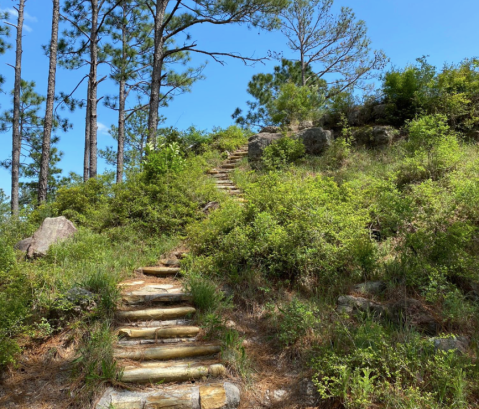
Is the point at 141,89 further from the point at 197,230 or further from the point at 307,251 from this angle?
the point at 307,251

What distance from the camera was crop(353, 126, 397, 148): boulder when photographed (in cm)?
830

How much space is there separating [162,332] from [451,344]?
9.02ft

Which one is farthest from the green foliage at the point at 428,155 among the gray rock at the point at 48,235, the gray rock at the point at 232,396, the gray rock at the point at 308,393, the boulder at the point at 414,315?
the gray rock at the point at 48,235

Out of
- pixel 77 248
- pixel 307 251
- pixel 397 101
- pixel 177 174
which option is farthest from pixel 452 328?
pixel 397 101

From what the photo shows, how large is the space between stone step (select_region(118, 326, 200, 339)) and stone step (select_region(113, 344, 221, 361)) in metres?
0.19

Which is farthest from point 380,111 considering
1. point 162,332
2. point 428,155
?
point 162,332

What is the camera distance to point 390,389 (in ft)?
7.32

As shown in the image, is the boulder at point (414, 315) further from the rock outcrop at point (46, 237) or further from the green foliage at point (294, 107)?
the green foliage at point (294, 107)

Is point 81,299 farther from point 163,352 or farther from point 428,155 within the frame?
point 428,155

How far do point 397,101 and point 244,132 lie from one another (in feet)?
22.0

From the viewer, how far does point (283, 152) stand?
888cm

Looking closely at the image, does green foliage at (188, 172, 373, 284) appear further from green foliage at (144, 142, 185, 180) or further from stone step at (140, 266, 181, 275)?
green foliage at (144, 142, 185, 180)

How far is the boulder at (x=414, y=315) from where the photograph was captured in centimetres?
300

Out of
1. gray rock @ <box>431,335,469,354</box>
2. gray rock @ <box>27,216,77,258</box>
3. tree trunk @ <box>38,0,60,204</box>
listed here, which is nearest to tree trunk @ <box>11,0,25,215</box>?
tree trunk @ <box>38,0,60,204</box>
